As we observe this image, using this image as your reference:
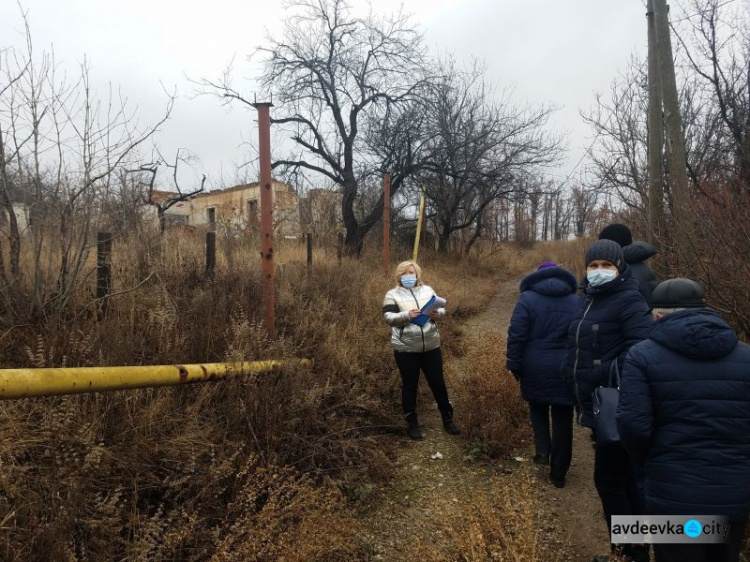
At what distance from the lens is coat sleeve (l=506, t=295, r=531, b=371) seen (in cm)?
342

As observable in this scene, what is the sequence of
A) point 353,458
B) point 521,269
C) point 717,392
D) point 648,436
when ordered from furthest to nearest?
point 521,269
point 353,458
point 648,436
point 717,392

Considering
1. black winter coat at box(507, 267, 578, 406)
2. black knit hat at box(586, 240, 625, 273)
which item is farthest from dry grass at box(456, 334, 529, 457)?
black knit hat at box(586, 240, 625, 273)

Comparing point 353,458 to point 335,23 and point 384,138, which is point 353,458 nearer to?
point 384,138

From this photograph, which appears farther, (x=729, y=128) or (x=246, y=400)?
(x=729, y=128)

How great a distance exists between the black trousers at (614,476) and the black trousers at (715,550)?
57 cm

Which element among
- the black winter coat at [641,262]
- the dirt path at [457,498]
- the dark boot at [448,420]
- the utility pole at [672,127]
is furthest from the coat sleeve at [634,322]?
the utility pole at [672,127]

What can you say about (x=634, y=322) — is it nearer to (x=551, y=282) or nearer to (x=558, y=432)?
(x=551, y=282)

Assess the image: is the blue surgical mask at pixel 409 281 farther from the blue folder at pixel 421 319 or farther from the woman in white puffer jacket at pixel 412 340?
the blue folder at pixel 421 319

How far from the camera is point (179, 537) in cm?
216

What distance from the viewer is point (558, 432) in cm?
329

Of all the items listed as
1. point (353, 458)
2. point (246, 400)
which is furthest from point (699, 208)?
point (246, 400)

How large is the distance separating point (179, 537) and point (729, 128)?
1058cm

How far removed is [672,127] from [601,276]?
3.97 m

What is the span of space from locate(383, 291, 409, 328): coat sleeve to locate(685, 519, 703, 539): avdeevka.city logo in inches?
98.8
